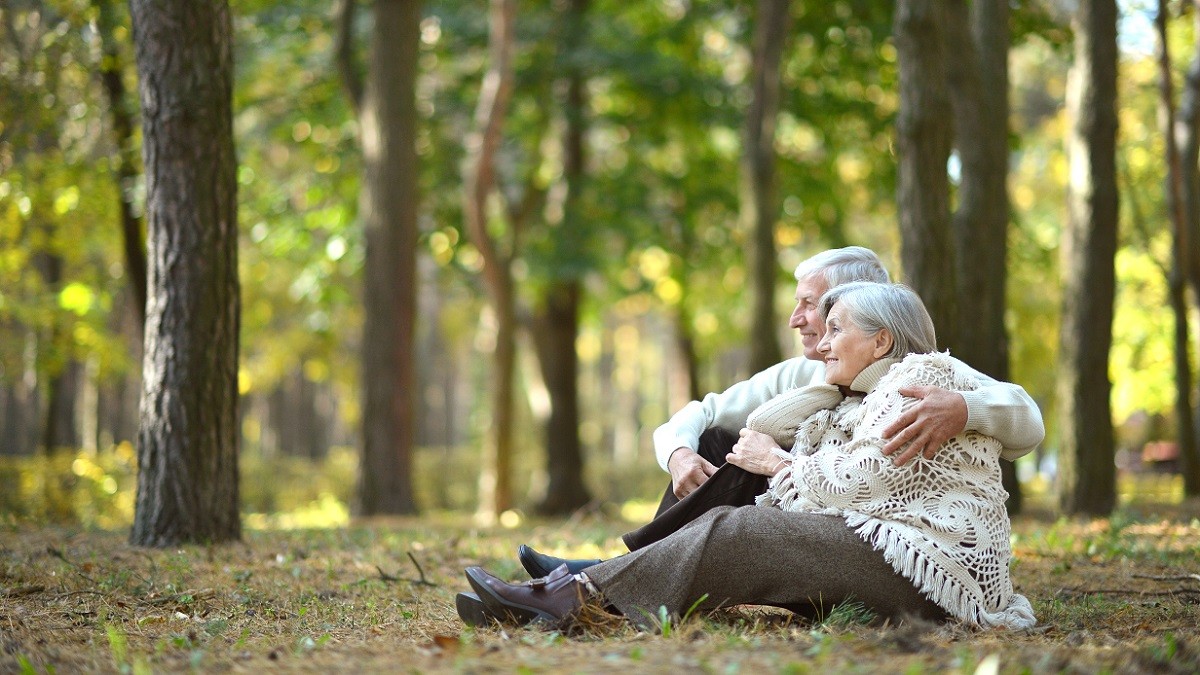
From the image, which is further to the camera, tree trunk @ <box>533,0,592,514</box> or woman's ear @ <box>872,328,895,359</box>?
tree trunk @ <box>533,0,592,514</box>

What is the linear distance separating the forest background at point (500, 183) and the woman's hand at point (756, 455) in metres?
5.37

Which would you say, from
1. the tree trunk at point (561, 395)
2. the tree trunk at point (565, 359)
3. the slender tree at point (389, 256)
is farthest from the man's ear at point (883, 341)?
the tree trunk at point (561, 395)

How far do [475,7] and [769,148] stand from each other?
5.19 m

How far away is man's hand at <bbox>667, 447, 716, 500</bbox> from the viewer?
4.54 meters

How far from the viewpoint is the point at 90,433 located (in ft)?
64.8

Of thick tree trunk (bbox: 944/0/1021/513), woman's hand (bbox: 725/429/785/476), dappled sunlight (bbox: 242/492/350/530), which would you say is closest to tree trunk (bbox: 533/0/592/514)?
dappled sunlight (bbox: 242/492/350/530)

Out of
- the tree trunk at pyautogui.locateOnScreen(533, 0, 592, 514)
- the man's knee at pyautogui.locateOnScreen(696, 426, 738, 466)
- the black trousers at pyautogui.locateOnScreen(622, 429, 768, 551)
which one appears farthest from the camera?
the tree trunk at pyautogui.locateOnScreen(533, 0, 592, 514)

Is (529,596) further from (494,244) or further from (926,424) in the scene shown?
(494,244)

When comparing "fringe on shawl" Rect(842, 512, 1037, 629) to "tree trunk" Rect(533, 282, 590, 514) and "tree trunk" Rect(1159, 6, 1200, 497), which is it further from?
"tree trunk" Rect(533, 282, 590, 514)

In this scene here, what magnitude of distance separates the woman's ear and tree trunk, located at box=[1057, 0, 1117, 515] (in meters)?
5.71

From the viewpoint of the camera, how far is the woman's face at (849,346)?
428 centimetres

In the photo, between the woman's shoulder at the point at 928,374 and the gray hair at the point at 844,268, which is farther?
the gray hair at the point at 844,268

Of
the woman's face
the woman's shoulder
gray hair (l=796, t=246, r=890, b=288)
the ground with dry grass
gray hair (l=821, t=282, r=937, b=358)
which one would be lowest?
the ground with dry grass

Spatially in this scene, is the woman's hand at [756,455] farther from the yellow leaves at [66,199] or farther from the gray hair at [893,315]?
the yellow leaves at [66,199]
